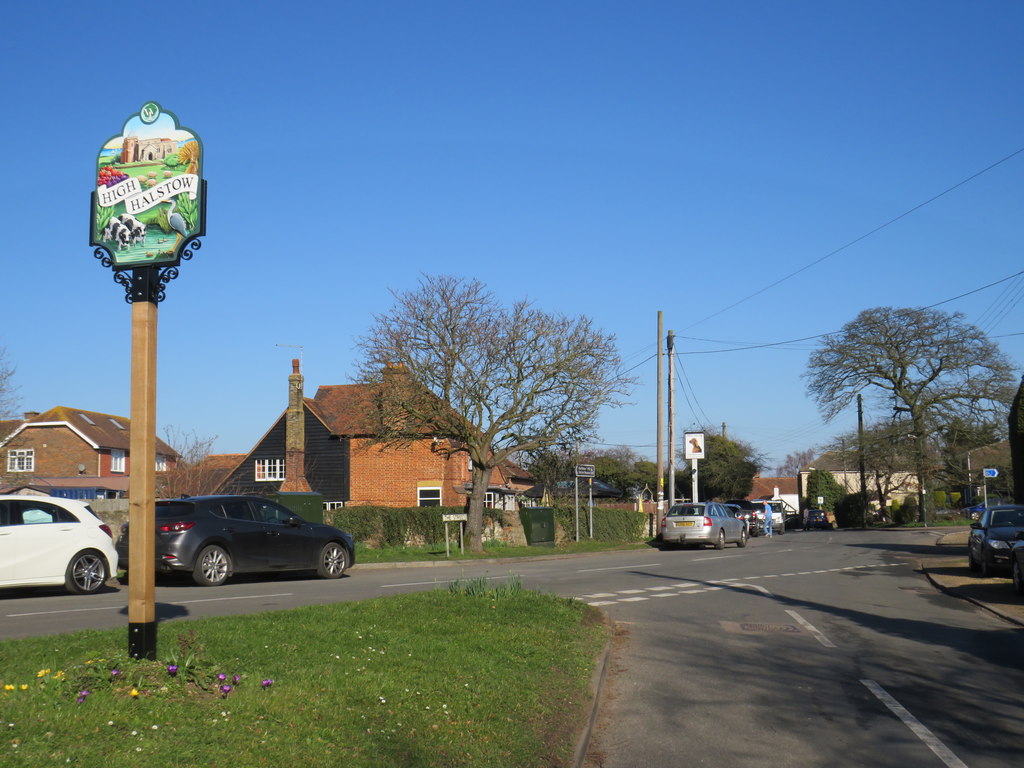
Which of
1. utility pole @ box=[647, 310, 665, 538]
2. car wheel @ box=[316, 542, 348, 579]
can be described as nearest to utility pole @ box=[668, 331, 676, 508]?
utility pole @ box=[647, 310, 665, 538]

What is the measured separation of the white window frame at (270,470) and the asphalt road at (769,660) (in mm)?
31469

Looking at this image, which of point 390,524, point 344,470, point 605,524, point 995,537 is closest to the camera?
point 995,537

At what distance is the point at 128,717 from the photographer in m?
5.05

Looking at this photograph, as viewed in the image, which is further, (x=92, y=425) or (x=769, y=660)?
(x=92, y=425)

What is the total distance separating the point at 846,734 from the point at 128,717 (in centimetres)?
478

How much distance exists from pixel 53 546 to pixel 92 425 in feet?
161

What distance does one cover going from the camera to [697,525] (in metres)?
31.5

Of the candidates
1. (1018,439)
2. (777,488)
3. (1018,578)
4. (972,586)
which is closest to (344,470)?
(1018,439)

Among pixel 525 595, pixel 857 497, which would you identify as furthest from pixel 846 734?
pixel 857 497

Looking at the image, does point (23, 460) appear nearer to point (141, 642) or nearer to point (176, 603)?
point (176, 603)

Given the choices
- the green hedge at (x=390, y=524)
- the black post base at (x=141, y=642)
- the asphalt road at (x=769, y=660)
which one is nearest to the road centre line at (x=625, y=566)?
the asphalt road at (x=769, y=660)

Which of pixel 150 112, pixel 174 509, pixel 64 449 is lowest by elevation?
pixel 174 509

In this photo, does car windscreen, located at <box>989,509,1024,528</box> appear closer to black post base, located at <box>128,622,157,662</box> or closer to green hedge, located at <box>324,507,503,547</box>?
green hedge, located at <box>324,507,503,547</box>

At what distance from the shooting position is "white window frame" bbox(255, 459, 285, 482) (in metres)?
48.6
